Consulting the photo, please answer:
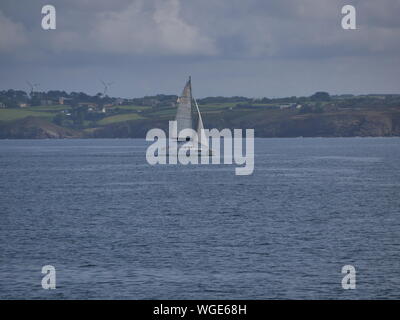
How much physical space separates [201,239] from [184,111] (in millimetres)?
90907

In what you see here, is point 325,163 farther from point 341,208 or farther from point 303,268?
point 303,268

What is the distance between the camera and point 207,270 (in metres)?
46.2

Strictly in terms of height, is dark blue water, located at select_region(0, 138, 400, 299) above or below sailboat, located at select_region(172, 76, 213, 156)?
below

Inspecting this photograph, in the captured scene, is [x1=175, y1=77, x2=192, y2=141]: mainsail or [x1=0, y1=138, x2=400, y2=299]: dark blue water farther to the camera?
[x1=175, y1=77, x2=192, y2=141]: mainsail

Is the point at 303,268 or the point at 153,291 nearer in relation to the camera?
the point at 153,291

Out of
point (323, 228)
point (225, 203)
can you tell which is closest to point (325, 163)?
point (225, 203)

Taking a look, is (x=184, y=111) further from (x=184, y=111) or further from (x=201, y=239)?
(x=201, y=239)

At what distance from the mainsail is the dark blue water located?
1618 inches

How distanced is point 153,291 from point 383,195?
5164 centimetres

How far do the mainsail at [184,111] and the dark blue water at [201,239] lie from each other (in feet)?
135

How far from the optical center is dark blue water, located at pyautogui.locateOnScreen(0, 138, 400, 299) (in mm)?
42594

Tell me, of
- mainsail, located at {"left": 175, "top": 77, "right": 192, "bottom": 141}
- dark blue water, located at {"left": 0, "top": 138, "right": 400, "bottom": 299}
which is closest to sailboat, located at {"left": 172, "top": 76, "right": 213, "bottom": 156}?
mainsail, located at {"left": 175, "top": 77, "right": 192, "bottom": 141}

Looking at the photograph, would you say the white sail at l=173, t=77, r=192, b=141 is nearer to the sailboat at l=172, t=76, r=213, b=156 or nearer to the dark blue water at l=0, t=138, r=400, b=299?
the sailboat at l=172, t=76, r=213, b=156
